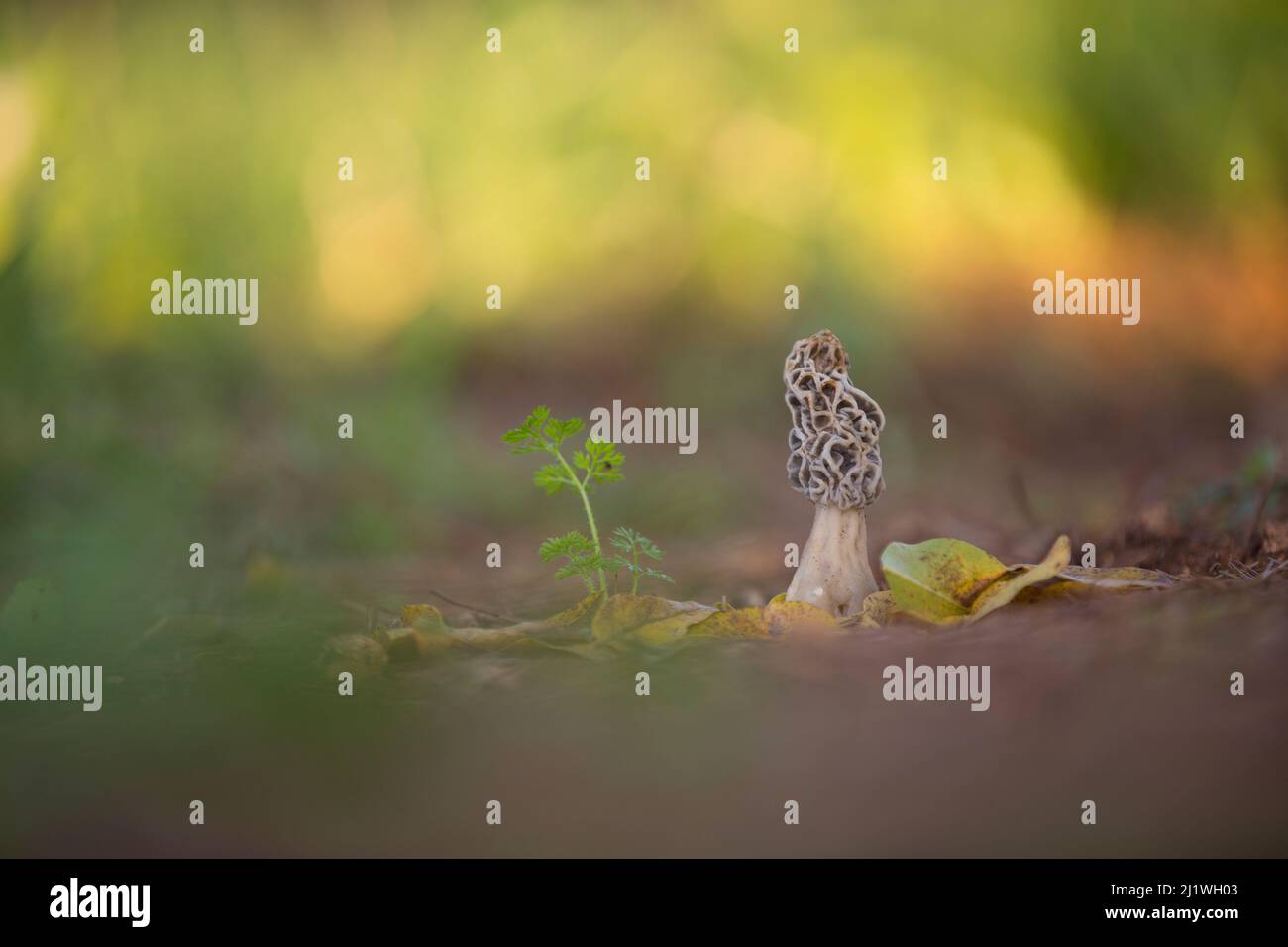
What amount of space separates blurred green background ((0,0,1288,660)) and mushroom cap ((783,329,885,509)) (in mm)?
386

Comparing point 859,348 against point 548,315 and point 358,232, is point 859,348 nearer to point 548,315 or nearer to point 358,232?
point 548,315

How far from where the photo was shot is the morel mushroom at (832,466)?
425 centimetres

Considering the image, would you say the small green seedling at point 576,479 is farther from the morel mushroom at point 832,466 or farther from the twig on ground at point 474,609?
the morel mushroom at point 832,466

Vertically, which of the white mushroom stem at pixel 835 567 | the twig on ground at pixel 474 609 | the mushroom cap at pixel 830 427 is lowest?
the twig on ground at pixel 474 609

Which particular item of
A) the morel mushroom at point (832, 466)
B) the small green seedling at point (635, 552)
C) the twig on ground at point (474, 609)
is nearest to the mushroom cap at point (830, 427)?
the morel mushroom at point (832, 466)

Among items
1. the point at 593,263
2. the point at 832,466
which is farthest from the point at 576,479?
the point at 593,263

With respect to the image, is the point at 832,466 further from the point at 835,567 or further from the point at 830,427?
the point at 835,567

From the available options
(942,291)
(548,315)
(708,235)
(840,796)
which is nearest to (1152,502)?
(942,291)

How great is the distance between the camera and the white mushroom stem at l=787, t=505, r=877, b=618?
4.25 meters

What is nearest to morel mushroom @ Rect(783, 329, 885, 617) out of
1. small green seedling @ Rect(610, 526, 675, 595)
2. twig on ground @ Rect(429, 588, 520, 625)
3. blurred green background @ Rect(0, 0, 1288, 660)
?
blurred green background @ Rect(0, 0, 1288, 660)

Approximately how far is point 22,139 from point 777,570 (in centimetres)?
298

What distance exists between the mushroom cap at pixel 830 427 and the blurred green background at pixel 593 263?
386 millimetres

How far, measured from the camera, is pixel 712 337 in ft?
15.7

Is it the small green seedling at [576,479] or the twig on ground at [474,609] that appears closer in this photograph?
the small green seedling at [576,479]
